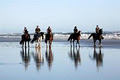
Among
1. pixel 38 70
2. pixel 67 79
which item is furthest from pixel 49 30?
pixel 67 79

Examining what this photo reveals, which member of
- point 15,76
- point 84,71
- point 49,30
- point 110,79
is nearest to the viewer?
point 110,79

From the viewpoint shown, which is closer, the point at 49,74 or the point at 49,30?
the point at 49,74

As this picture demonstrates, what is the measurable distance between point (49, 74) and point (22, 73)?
0.98 metres

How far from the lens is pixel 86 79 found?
11.6 m

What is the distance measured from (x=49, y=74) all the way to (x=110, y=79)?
2.23m

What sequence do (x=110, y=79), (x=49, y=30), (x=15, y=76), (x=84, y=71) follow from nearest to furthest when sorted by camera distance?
(x=110, y=79), (x=15, y=76), (x=84, y=71), (x=49, y=30)

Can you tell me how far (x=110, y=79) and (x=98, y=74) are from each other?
3.64ft

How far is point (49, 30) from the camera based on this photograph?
32906 millimetres

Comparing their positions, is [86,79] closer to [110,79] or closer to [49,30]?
[110,79]

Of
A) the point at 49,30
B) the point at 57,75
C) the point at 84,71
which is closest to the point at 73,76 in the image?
the point at 57,75

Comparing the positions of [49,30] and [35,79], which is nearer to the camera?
[35,79]

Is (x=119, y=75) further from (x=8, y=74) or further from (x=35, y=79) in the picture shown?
(x=8, y=74)

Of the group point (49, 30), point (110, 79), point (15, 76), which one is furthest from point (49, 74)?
point (49, 30)

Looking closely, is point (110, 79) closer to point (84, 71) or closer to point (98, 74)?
point (98, 74)
